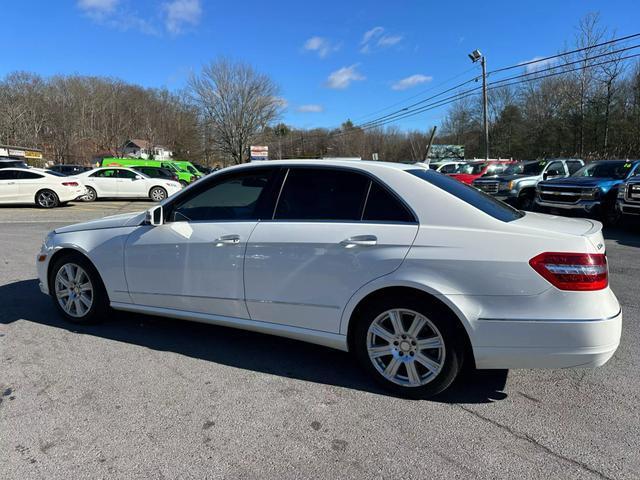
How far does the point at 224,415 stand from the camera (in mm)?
2828

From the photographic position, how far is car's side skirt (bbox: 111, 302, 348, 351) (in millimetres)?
3197

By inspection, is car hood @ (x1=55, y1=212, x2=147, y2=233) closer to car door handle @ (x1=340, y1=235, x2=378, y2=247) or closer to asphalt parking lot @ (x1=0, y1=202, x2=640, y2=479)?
asphalt parking lot @ (x1=0, y1=202, x2=640, y2=479)

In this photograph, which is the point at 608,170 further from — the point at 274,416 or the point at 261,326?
the point at 274,416

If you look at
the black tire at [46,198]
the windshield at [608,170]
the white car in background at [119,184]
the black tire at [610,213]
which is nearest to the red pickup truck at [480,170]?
the windshield at [608,170]

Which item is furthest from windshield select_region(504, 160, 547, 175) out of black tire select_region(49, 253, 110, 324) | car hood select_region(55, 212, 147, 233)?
black tire select_region(49, 253, 110, 324)

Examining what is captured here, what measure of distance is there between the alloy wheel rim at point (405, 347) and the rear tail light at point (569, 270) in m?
0.74

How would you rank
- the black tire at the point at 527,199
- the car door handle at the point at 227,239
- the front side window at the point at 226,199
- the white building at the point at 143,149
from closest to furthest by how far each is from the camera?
the car door handle at the point at 227,239, the front side window at the point at 226,199, the black tire at the point at 527,199, the white building at the point at 143,149

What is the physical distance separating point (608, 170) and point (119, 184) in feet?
57.4

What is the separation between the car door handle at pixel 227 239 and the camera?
3.41 m

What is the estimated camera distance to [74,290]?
433 centimetres

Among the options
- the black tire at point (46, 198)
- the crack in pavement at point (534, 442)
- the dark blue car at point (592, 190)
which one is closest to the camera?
the crack in pavement at point (534, 442)

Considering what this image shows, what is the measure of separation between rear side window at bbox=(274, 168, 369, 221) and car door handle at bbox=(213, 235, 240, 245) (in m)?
0.34

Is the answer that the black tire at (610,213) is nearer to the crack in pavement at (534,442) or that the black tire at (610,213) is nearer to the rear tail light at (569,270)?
the rear tail light at (569,270)

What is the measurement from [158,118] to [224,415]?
103308 millimetres
